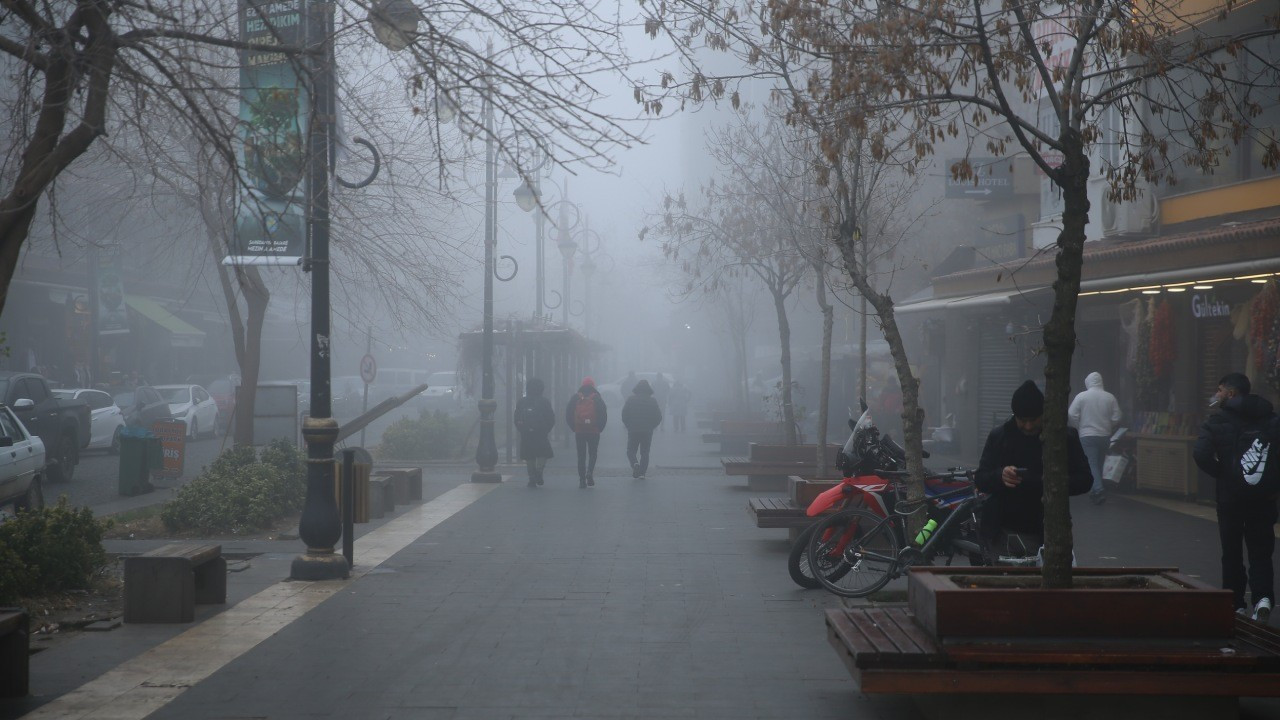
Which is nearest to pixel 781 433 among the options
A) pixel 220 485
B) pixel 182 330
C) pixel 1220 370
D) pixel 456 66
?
pixel 1220 370

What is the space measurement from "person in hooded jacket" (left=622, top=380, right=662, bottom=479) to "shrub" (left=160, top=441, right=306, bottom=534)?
7.97 m

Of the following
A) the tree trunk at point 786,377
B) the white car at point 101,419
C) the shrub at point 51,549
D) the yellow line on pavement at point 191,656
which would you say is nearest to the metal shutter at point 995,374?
the tree trunk at point 786,377

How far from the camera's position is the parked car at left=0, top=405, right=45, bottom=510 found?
1257cm

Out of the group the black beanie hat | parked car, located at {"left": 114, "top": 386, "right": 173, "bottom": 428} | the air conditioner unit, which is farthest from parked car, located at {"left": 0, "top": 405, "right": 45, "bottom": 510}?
the air conditioner unit

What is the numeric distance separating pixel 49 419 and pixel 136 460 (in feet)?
8.73

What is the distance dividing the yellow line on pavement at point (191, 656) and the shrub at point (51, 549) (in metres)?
1.44

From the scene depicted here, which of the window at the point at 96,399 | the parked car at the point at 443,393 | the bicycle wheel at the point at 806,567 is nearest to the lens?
the bicycle wheel at the point at 806,567

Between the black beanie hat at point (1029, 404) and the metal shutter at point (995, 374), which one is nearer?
the black beanie hat at point (1029, 404)

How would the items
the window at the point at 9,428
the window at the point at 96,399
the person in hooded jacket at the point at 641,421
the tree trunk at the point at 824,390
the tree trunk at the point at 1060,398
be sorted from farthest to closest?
the window at the point at 96,399, the person in hooded jacket at the point at 641,421, the tree trunk at the point at 824,390, the window at the point at 9,428, the tree trunk at the point at 1060,398

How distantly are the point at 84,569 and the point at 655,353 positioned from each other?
13143 cm

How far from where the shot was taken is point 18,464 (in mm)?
12906

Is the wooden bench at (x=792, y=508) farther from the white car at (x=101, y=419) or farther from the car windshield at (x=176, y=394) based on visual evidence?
the car windshield at (x=176, y=394)

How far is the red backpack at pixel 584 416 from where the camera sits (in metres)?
19.3

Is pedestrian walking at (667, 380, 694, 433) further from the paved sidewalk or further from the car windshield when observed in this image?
the paved sidewalk
